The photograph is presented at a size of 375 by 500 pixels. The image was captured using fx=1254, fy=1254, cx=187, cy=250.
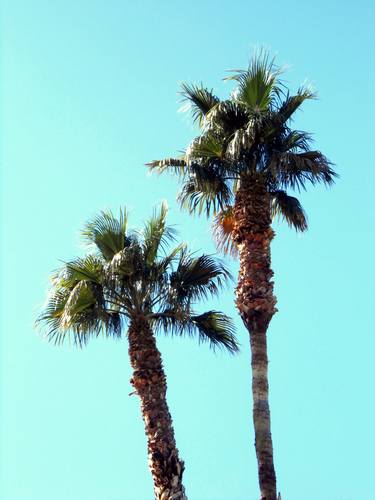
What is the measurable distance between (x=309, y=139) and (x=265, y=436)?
6863 millimetres

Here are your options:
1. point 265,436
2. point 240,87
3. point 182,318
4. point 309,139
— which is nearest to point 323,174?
point 309,139

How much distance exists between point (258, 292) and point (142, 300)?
2.73 meters

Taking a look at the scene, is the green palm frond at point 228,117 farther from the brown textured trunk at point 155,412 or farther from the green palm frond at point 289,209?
the brown textured trunk at point 155,412

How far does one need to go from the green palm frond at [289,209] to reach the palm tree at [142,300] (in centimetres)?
198

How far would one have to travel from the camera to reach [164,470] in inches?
980

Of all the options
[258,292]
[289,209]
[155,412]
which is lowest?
[155,412]

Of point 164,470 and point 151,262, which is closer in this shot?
point 164,470

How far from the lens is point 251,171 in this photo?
89.6ft

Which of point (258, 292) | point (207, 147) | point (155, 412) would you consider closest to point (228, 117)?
point (207, 147)

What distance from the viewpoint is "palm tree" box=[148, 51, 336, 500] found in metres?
25.8

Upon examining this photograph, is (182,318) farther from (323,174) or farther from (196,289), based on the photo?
(323,174)

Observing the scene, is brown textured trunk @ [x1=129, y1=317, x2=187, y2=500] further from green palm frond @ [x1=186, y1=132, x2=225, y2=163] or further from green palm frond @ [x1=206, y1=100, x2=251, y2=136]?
green palm frond @ [x1=206, y1=100, x2=251, y2=136]

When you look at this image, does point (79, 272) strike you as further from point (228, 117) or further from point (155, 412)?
point (228, 117)

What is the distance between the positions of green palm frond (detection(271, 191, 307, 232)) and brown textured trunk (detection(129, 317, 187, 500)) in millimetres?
4271
